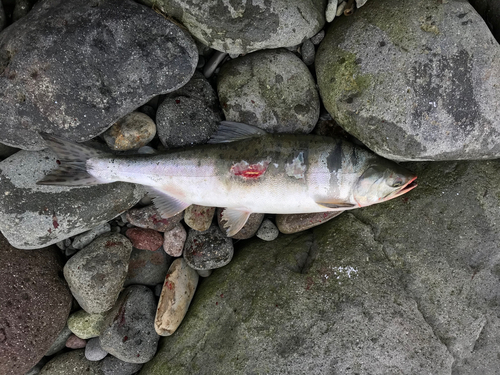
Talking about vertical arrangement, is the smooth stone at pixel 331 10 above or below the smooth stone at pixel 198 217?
above

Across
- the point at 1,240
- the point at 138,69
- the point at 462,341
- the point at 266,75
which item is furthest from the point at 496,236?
the point at 1,240

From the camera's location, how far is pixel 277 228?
14.0 feet

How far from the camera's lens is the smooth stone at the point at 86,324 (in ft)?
13.7

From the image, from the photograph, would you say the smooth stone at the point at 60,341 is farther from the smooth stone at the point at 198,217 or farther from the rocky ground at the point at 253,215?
the smooth stone at the point at 198,217

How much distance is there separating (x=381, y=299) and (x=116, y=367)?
3.32 meters

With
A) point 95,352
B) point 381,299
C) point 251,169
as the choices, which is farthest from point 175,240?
point 381,299

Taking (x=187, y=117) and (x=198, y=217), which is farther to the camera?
(x=198, y=217)

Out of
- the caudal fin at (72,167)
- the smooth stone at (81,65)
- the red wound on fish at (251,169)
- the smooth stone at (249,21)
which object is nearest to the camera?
the smooth stone at (81,65)

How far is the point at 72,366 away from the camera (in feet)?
13.9

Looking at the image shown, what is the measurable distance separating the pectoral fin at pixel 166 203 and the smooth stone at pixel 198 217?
0.23 metres

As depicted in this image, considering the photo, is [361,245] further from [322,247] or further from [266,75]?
[266,75]

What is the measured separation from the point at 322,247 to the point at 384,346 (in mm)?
1165

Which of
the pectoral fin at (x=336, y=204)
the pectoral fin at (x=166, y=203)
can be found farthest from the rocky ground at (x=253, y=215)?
the pectoral fin at (x=336, y=204)

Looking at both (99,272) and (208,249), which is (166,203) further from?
(99,272)
